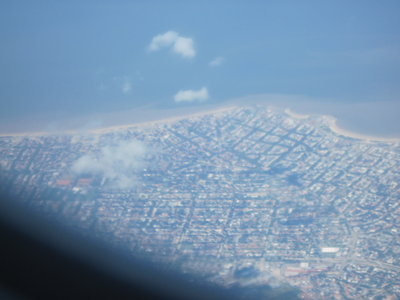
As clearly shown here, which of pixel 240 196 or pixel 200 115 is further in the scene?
pixel 200 115

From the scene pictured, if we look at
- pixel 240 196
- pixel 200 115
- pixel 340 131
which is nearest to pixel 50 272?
pixel 240 196

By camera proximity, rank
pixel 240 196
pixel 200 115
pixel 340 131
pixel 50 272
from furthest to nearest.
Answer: pixel 200 115, pixel 340 131, pixel 240 196, pixel 50 272

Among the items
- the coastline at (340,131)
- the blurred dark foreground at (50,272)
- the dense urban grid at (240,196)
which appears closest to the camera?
the blurred dark foreground at (50,272)

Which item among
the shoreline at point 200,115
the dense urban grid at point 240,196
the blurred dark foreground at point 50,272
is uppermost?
the shoreline at point 200,115

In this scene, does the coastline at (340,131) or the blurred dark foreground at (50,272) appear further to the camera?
the coastline at (340,131)

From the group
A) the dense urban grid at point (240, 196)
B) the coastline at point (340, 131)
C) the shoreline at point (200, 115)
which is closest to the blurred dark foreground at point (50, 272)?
the dense urban grid at point (240, 196)

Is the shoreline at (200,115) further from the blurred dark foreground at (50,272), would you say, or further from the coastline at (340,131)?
the blurred dark foreground at (50,272)

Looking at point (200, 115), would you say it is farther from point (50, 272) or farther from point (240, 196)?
point (50, 272)

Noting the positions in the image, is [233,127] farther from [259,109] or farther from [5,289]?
[5,289]
